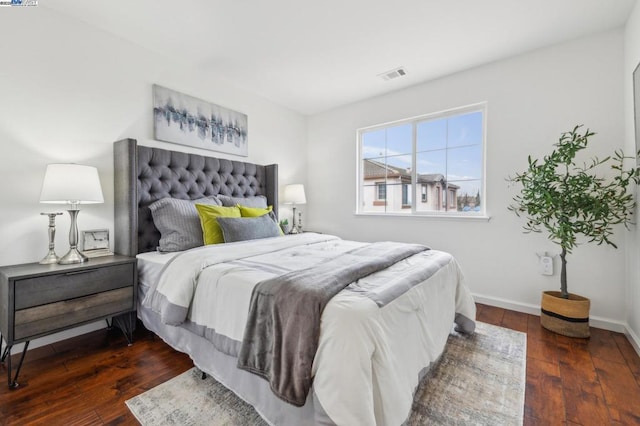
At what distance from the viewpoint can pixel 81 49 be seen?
7.23 feet

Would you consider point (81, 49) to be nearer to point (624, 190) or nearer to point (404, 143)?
point (404, 143)

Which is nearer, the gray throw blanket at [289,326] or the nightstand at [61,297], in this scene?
the gray throw blanket at [289,326]

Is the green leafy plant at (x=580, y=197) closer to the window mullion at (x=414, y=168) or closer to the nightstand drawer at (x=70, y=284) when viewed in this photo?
the window mullion at (x=414, y=168)

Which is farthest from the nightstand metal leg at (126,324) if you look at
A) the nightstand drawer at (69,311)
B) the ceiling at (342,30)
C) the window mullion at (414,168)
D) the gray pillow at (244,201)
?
the window mullion at (414,168)

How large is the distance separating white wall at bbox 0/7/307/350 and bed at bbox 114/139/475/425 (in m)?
0.24

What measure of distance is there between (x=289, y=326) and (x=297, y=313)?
6 centimetres

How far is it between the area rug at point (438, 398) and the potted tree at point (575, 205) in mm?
665

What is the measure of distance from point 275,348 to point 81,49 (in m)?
2.74

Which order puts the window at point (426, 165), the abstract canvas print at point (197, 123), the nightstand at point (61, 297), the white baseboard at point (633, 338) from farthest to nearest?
the window at point (426, 165)
the abstract canvas print at point (197, 123)
the white baseboard at point (633, 338)
the nightstand at point (61, 297)

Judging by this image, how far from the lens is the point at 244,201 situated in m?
3.07

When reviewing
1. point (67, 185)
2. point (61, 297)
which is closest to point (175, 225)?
point (67, 185)

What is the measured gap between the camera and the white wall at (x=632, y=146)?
6.55ft

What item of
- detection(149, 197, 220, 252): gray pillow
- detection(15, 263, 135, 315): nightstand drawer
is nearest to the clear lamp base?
detection(15, 263, 135, 315): nightstand drawer

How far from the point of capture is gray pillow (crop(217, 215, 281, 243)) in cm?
236
